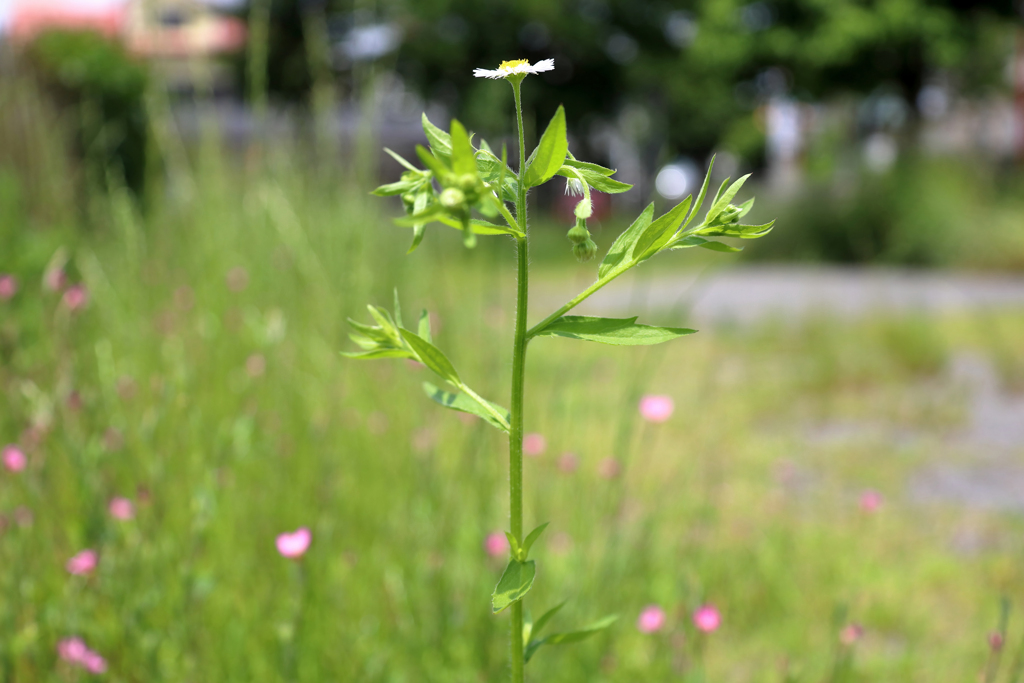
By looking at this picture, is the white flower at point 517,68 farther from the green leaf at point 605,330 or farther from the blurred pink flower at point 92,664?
the blurred pink flower at point 92,664

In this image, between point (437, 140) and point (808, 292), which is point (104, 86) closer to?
point (808, 292)

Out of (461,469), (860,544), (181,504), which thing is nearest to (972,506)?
(860,544)

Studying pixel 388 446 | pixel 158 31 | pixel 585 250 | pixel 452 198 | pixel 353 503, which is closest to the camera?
pixel 452 198

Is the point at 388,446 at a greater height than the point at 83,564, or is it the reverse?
the point at 83,564

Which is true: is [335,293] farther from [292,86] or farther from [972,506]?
[292,86]

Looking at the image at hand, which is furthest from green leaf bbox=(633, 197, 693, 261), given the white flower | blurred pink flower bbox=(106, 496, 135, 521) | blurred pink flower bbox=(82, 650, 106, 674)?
blurred pink flower bbox=(106, 496, 135, 521)

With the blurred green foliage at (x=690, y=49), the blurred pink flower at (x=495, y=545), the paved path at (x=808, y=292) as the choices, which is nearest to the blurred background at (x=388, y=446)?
the blurred pink flower at (x=495, y=545)

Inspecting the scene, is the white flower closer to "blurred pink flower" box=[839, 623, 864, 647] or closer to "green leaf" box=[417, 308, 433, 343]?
"green leaf" box=[417, 308, 433, 343]

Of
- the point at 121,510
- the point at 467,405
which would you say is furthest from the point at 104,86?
the point at 467,405
